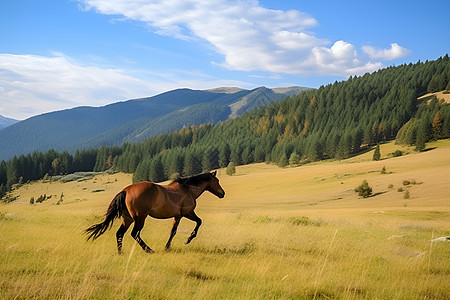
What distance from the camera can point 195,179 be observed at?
10.5 metres

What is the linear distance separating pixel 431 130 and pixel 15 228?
13035cm

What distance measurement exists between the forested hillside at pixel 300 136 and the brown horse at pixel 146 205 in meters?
114

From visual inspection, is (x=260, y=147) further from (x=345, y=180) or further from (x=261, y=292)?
(x=261, y=292)

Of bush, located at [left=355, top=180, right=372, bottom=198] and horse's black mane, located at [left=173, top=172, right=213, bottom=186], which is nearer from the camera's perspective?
horse's black mane, located at [left=173, top=172, right=213, bottom=186]

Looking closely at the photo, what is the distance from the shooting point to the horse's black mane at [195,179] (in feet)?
33.5

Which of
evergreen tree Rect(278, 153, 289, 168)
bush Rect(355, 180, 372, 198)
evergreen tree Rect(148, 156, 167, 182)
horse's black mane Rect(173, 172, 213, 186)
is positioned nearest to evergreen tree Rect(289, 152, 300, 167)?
evergreen tree Rect(278, 153, 289, 168)

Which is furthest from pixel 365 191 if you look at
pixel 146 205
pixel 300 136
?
pixel 300 136

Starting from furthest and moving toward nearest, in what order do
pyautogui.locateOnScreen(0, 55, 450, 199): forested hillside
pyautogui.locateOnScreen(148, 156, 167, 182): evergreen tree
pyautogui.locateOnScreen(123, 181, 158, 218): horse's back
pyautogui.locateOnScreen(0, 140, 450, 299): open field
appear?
1. pyautogui.locateOnScreen(0, 55, 450, 199): forested hillside
2. pyautogui.locateOnScreen(148, 156, 167, 182): evergreen tree
3. pyautogui.locateOnScreen(123, 181, 158, 218): horse's back
4. pyautogui.locateOnScreen(0, 140, 450, 299): open field

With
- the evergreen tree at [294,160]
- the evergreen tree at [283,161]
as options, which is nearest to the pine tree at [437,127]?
the evergreen tree at [294,160]

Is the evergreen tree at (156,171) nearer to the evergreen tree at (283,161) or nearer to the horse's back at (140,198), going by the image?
the evergreen tree at (283,161)

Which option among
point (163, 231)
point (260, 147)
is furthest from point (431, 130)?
point (163, 231)

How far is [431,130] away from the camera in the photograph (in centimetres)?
11188

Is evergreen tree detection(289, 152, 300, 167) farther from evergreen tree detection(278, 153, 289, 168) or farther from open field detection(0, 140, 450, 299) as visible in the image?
open field detection(0, 140, 450, 299)

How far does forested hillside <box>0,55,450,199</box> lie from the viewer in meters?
129
